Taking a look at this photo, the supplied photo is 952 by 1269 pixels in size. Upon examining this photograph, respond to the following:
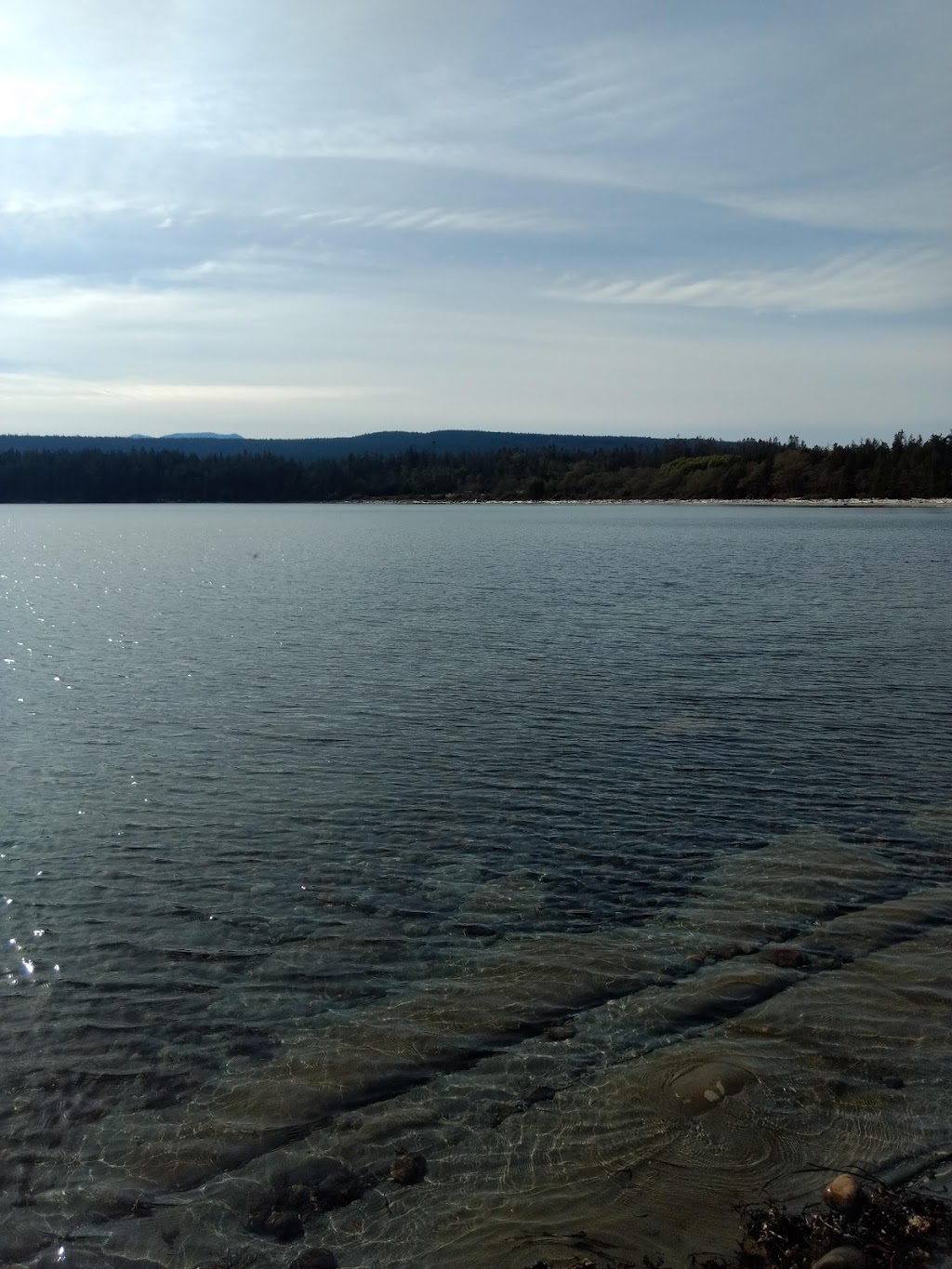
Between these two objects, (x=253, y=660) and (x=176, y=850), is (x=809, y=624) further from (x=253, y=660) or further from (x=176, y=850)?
(x=176, y=850)

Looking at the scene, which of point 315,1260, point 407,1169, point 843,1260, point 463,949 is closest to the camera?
point 843,1260

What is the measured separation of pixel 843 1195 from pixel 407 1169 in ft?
10.6

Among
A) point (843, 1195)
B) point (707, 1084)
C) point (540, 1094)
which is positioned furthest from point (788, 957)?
point (843, 1195)

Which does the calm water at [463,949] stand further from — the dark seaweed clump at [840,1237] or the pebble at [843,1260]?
the pebble at [843,1260]

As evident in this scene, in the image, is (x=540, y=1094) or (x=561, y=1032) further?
(x=561, y=1032)

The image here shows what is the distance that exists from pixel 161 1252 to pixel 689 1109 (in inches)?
168

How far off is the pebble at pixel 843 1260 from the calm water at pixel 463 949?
669 mm

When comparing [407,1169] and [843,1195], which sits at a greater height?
[843,1195]

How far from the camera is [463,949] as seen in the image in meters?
11.0

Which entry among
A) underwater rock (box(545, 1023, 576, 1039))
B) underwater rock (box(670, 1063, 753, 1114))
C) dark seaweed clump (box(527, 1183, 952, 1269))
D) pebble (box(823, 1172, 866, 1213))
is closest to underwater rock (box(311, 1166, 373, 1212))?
dark seaweed clump (box(527, 1183, 952, 1269))

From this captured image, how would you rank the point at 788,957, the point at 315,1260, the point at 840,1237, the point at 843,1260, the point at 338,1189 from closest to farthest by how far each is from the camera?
the point at 843,1260, the point at 840,1237, the point at 315,1260, the point at 338,1189, the point at 788,957

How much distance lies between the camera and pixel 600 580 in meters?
50.4

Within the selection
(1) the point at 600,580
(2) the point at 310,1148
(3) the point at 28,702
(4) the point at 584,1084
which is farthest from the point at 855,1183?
(1) the point at 600,580

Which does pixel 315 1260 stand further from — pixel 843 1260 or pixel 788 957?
pixel 788 957
